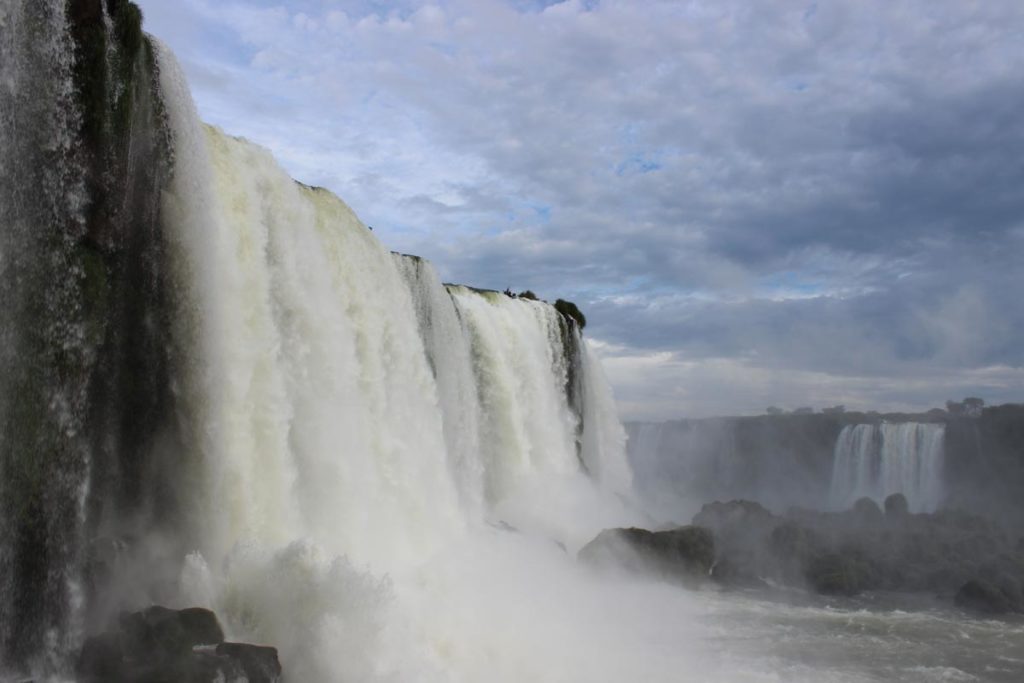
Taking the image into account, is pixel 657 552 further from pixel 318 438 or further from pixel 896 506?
pixel 896 506

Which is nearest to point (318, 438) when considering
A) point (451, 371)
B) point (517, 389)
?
point (451, 371)

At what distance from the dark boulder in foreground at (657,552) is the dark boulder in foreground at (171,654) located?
10.4 meters

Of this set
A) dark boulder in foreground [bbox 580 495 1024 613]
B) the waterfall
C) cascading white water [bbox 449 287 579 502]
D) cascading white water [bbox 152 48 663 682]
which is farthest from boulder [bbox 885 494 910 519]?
the waterfall

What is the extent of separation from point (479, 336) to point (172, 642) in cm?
1245

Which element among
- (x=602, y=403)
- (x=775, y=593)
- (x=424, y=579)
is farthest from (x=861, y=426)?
(x=424, y=579)

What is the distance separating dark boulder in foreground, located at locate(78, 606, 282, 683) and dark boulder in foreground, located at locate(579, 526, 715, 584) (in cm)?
1037

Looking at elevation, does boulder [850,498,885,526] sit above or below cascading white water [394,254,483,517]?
below

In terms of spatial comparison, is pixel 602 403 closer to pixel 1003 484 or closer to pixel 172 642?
pixel 1003 484

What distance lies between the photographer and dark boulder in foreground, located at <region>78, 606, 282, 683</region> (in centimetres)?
807

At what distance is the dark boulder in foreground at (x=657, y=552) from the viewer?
59.6ft

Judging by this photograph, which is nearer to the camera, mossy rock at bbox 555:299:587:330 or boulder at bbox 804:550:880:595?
boulder at bbox 804:550:880:595

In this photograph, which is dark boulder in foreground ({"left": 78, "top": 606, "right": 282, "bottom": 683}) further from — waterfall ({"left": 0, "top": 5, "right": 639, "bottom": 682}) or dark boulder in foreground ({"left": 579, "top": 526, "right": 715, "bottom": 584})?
dark boulder in foreground ({"left": 579, "top": 526, "right": 715, "bottom": 584})

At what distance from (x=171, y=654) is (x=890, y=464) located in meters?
29.5

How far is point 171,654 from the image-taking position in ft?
27.0
